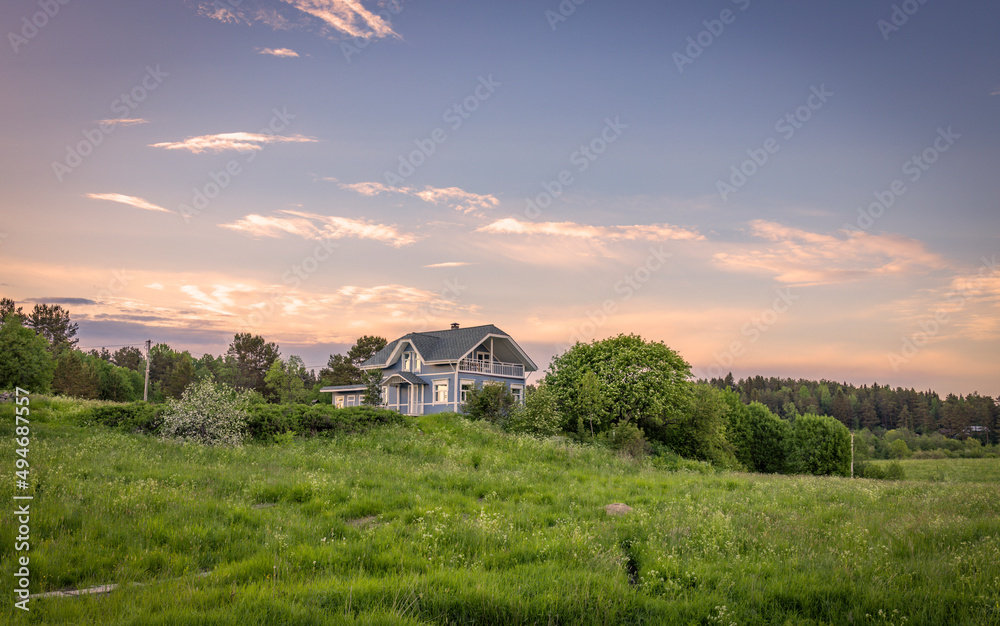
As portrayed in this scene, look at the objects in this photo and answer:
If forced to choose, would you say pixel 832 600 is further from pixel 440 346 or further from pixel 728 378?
pixel 728 378

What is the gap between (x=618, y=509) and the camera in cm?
1203

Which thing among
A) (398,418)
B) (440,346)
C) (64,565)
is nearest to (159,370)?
(440,346)

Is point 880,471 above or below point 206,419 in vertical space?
below

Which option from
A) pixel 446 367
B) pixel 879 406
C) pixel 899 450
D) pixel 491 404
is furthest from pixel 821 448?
pixel 879 406

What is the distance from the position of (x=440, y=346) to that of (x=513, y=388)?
24.3ft

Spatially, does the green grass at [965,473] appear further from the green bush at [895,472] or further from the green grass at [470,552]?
the green grass at [470,552]

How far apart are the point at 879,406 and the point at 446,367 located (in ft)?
444

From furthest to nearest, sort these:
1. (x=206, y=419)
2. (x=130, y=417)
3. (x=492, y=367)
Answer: (x=492, y=367) → (x=130, y=417) → (x=206, y=419)

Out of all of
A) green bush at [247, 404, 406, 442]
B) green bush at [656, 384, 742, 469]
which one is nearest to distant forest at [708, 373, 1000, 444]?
green bush at [656, 384, 742, 469]

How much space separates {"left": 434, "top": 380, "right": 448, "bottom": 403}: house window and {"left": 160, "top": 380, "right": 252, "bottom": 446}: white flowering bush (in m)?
22.9

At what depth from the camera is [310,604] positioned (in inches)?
238

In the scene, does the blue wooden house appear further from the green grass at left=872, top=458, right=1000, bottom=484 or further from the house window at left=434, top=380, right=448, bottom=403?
the green grass at left=872, top=458, right=1000, bottom=484

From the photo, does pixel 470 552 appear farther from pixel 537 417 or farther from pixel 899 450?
pixel 899 450

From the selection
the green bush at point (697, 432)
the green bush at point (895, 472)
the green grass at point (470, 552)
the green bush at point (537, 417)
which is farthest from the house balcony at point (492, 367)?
the green bush at point (895, 472)
